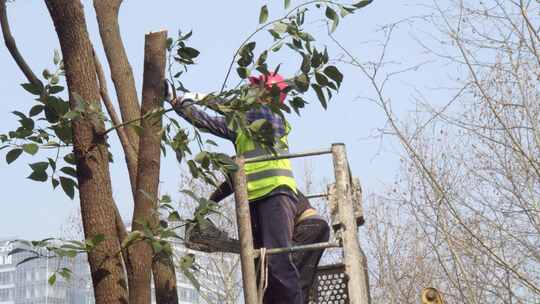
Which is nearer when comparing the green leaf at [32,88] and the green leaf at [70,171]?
the green leaf at [32,88]

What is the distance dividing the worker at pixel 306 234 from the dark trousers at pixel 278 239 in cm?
7

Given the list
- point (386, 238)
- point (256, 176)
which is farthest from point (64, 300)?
point (256, 176)

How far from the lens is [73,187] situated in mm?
3277

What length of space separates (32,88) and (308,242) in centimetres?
144

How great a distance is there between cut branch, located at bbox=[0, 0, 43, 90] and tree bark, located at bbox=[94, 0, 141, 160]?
495 millimetres

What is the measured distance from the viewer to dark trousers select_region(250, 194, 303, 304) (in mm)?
3784

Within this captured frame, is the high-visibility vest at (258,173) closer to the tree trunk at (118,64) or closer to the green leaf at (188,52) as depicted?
the tree trunk at (118,64)

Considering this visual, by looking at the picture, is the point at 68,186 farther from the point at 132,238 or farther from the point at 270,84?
the point at 270,84

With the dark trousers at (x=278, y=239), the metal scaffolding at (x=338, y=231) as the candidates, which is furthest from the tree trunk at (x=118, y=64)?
the dark trousers at (x=278, y=239)

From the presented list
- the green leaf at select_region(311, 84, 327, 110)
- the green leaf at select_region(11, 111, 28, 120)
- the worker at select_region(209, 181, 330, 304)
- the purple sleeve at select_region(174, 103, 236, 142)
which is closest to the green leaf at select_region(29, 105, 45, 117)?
the green leaf at select_region(11, 111, 28, 120)

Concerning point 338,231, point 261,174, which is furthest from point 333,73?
point 261,174

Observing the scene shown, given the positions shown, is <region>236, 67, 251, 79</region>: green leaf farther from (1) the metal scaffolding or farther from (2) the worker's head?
(1) the metal scaffolding

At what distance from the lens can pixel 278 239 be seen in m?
3.85

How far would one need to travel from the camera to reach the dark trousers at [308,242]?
13.1ft
